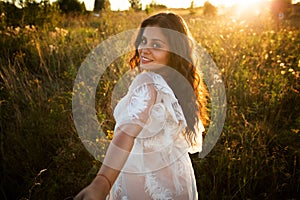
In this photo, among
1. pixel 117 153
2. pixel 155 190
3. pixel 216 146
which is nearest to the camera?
pixel 117 153

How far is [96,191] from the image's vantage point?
0.80 meters

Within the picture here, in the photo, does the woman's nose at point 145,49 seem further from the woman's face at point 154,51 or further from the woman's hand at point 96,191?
the woman's hand at point 96,191

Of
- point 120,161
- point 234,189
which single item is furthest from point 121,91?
point 120,161

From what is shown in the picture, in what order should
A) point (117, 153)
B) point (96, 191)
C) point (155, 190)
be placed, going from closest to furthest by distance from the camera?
point (96, 191)
point (117, 153)
point (155, 190)

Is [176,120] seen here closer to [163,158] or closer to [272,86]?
[163,158]

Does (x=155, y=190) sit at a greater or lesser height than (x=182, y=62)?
lesser

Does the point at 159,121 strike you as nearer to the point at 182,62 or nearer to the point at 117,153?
the point at 117,153

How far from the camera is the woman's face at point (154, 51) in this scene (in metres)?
1.35

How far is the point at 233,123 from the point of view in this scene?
3014mm

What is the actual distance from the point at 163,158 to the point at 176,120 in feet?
0.66

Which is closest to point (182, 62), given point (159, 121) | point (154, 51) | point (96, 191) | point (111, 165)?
point (154, 51)

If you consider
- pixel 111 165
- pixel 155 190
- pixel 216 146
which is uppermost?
pixel 111 165

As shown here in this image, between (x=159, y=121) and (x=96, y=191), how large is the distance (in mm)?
406

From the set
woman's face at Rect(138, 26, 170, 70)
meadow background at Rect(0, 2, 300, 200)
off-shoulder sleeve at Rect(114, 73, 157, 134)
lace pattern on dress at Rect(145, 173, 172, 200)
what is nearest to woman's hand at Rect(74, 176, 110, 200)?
off-shoulder sleeve at Rect(114, 73, 157, 134)
